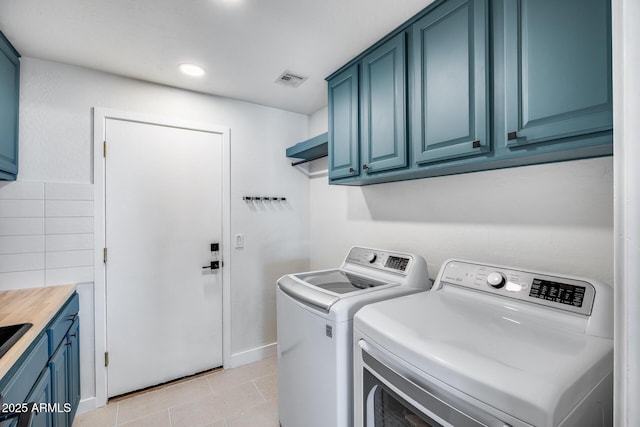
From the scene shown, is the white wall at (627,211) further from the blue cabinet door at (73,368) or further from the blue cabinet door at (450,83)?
the blue cabinet door at (73,368)

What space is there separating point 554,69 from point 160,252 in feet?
8.33

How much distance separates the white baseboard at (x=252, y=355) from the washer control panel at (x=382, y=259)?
4.44ft

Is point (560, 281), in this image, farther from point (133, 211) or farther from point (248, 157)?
point (133, 211)

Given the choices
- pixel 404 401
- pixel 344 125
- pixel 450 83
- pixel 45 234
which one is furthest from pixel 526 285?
pixel 45 234

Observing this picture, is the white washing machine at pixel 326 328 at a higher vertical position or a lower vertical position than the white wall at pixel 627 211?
lower

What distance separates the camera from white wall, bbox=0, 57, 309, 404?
1.89m

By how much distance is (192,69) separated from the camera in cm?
203

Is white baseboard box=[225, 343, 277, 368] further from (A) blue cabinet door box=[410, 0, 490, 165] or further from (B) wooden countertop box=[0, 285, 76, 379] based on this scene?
(A) blue cabinet door box=[410, 0, 490, 165]

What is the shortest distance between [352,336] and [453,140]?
0.98 meters

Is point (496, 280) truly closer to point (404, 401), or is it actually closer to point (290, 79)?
point (404, 401)

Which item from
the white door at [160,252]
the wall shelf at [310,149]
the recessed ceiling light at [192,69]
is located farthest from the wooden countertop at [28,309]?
the wall shelf at [310,149]

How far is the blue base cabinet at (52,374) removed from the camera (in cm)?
109

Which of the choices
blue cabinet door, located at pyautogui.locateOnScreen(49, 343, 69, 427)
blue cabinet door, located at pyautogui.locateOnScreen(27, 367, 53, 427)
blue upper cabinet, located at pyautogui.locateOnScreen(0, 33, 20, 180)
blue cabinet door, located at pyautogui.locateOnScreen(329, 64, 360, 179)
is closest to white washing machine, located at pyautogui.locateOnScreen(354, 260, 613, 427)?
blue cabinet door, located at pyautogui.locateOnScreen(329, 64, 360, 179)

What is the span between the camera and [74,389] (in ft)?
5.98
